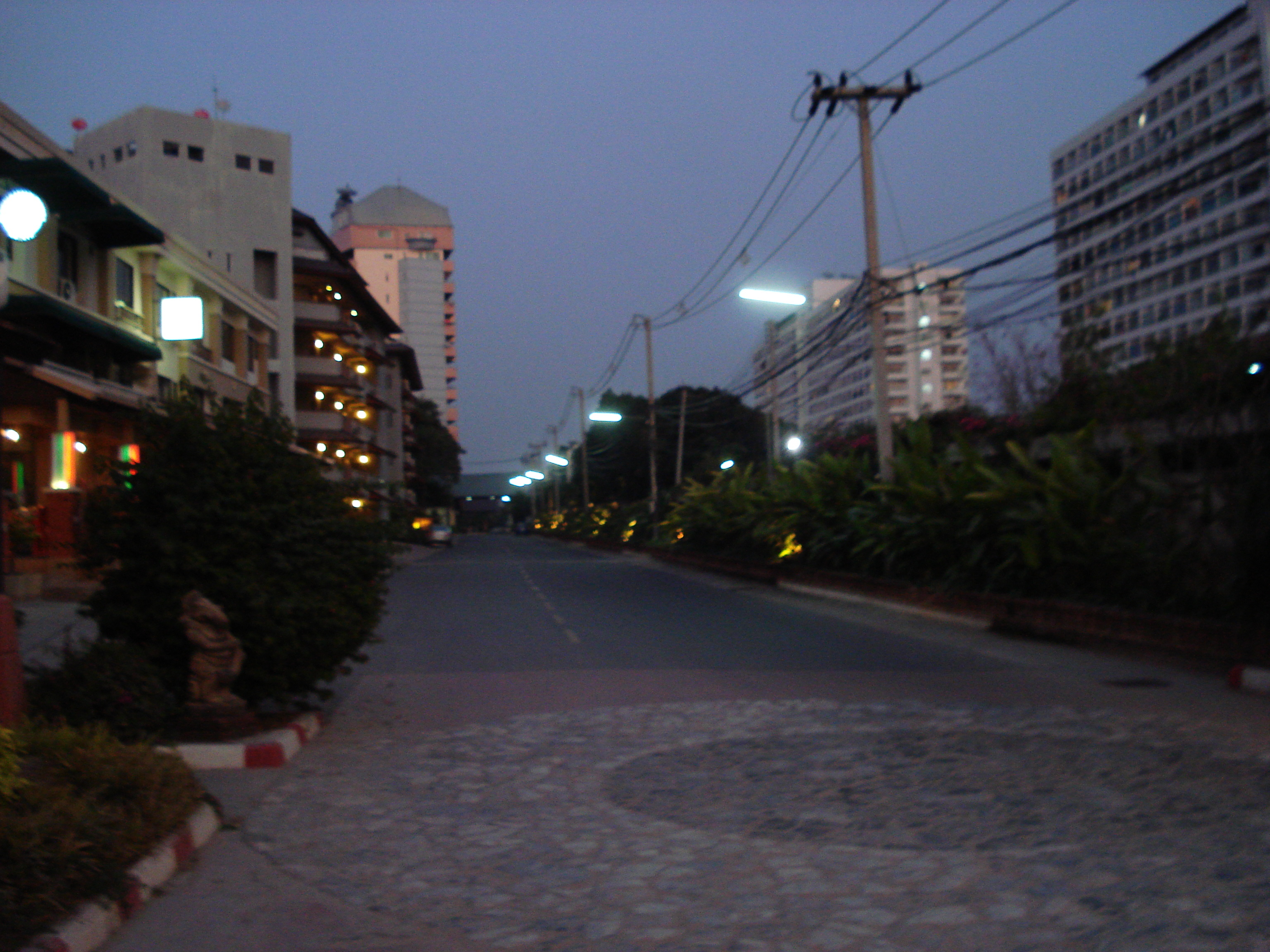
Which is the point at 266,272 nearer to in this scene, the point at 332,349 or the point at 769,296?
the point at 332,349

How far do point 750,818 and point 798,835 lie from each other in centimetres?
43

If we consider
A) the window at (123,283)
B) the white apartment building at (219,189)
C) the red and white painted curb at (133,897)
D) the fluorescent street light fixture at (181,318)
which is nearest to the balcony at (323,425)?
the white apartment building at (219,189)

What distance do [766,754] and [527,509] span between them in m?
176

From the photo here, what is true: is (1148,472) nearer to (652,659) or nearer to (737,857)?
(652,659)

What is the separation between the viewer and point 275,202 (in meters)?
48.7

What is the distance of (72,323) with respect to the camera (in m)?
23.0

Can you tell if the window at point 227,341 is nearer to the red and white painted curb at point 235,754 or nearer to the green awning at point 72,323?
the green awning at point 72,323

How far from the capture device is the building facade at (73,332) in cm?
2212

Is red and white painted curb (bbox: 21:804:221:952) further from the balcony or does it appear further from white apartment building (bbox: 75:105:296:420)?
the balcony

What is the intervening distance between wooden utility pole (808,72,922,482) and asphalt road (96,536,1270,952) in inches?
400

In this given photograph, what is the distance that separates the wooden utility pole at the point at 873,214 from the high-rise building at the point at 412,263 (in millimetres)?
107649

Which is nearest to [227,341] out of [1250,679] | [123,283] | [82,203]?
[123,283]

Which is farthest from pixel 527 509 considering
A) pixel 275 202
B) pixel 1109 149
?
pixel 275 202

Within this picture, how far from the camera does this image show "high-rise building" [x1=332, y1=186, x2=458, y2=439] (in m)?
129
